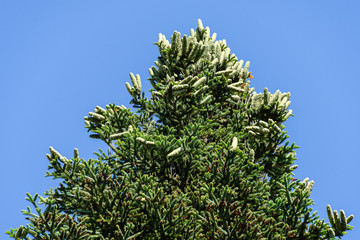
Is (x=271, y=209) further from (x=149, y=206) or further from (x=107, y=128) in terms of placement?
(x=107, y=128)

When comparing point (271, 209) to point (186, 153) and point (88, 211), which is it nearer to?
point (186, 153)

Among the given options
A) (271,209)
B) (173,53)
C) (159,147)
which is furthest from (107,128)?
(271,209)

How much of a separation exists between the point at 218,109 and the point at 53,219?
223 inches

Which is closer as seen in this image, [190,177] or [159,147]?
[159,147]

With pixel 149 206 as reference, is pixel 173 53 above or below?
above

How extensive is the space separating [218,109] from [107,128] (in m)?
3.42

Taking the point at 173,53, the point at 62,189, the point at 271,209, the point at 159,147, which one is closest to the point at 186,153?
the point at 159,147

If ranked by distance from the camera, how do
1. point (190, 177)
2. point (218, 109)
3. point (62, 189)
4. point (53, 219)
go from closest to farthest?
point (53, 219) < point (62, 189) < point (190, 177) < point (218, 109)

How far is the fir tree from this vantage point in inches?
310

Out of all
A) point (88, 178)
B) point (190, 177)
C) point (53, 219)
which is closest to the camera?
point (53, 219)

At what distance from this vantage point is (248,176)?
339 inches

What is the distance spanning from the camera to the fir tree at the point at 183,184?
7.88 metres

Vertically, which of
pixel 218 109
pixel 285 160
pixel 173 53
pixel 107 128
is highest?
pixel 173 53

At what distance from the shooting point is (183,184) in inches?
376
